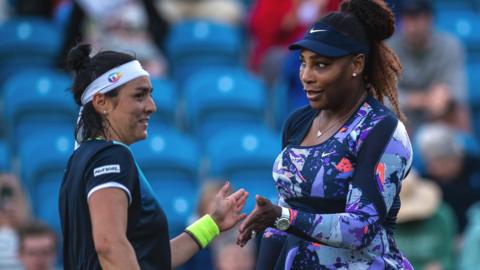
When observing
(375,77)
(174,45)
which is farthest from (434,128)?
(375,77)

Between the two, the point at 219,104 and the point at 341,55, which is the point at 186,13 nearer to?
the point at 219,104

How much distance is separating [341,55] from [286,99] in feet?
15.3

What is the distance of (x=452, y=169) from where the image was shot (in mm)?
8445

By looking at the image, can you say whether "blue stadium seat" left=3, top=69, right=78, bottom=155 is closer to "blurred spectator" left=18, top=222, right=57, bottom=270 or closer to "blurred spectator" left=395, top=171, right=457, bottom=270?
"blurred spectator" left=18, top=222, right=57, bottom=270

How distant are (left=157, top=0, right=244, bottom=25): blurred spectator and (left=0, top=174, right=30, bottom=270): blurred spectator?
3.28 meters

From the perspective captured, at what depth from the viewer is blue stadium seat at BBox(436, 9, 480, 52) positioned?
413 inches

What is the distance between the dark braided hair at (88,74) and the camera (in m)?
4.32

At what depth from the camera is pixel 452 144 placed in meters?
8.43

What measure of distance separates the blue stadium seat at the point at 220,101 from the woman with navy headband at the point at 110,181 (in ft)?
14.8

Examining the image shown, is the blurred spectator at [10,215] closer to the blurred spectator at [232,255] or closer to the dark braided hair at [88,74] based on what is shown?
the blurred spectator at [232,255]

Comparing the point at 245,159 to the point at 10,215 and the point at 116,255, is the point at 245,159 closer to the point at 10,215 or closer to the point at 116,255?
the point at 10,215

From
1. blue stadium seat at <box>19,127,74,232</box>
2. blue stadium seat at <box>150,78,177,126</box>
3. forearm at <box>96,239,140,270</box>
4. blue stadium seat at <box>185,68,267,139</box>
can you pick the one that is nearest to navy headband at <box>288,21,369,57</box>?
forearm at <box>96,239,140,270</box>

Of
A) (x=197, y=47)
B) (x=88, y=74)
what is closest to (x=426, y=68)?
(x=197, y=47)

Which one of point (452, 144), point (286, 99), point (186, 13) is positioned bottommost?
point (452, 144)
